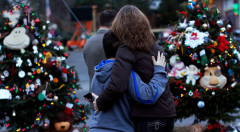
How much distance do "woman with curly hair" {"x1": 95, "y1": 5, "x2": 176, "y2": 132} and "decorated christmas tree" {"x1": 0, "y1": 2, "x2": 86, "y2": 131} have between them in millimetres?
1494

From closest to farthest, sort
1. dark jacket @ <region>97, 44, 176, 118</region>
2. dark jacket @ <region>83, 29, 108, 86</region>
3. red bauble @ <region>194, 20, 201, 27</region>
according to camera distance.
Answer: dark jacket @ <region>97, 44, 176, 118</region>
dark jacket @ <region>83, 29, 108, 86</region>
red bauble @ <region>194, 20, 201, 27</region>

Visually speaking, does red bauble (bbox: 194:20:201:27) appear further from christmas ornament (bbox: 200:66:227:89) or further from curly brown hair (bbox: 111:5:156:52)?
curly brown hair (bbox: 111:5:156:52)

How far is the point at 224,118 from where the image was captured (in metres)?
4.33

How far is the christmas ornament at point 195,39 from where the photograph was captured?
173 inches

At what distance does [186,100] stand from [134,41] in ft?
7.10

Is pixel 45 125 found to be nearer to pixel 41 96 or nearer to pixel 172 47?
pixel 41 96

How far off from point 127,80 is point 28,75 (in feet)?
5.83

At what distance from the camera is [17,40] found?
12.4ft

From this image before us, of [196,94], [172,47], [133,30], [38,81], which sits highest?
[133,30]

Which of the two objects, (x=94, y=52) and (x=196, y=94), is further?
(x=196, y=94)

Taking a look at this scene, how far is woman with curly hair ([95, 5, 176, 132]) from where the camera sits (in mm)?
2379

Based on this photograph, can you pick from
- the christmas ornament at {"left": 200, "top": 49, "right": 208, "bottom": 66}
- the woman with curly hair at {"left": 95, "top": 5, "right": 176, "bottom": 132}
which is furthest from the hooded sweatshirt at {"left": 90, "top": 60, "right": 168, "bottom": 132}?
the christmas ornament at {"left": 200, "top": 49, "right": 208, "bottom": 66}

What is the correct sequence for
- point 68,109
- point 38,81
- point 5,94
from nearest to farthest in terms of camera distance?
point 5,94
point 38,81
point 68,109

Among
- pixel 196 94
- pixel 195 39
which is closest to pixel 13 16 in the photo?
pixel 195 39
